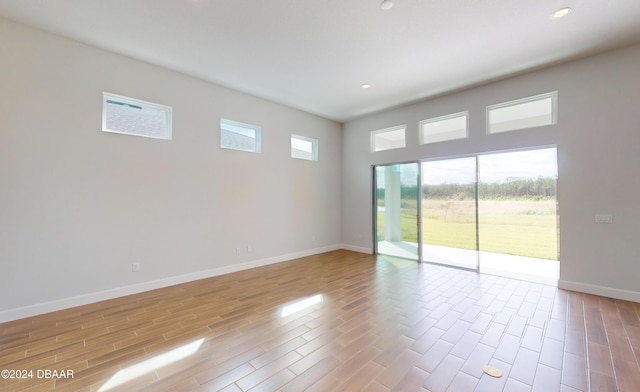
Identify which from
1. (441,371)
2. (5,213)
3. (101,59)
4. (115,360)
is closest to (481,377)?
(441,371)

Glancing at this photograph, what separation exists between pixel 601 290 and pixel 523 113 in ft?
9.46

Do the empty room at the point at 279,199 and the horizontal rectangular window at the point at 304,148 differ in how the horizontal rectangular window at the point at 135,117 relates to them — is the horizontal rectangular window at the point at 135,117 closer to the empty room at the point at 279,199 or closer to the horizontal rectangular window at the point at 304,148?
the empty room at the point at 279,199

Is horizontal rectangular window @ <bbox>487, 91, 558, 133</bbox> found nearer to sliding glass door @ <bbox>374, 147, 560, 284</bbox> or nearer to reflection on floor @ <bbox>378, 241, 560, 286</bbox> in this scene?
sliding glass door @ <bbox>374, 147, 560, 284</bbox>

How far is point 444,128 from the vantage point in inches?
203

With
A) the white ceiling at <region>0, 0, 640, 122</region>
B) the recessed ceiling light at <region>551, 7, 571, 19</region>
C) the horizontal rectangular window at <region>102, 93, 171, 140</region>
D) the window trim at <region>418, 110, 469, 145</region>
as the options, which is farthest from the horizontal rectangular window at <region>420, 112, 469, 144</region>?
the horizontal rectangular window at <region>102, 93, 171, 140</region>

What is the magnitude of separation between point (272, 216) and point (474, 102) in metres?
4.58

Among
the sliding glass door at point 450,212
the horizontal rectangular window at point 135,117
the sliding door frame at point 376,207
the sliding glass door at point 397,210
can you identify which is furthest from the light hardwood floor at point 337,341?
the horizontal rectangular window at point 135,117

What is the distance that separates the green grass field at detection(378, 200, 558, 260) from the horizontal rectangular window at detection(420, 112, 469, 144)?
1326 millimetres

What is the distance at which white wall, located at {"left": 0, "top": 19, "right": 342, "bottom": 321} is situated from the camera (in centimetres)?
292

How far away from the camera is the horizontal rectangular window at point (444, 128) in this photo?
4.89m

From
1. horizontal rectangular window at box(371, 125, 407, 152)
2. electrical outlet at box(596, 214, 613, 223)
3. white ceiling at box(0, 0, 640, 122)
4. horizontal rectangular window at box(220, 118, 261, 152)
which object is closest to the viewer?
white ceiling at box(0, 0, 640, 122)

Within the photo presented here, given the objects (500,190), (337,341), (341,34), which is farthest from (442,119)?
(337,341)

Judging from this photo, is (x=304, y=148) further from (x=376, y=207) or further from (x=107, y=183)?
(x=107, y=183)

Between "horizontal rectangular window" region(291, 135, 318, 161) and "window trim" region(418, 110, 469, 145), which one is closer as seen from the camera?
"window trim" region(418, 110, 469, 145)
